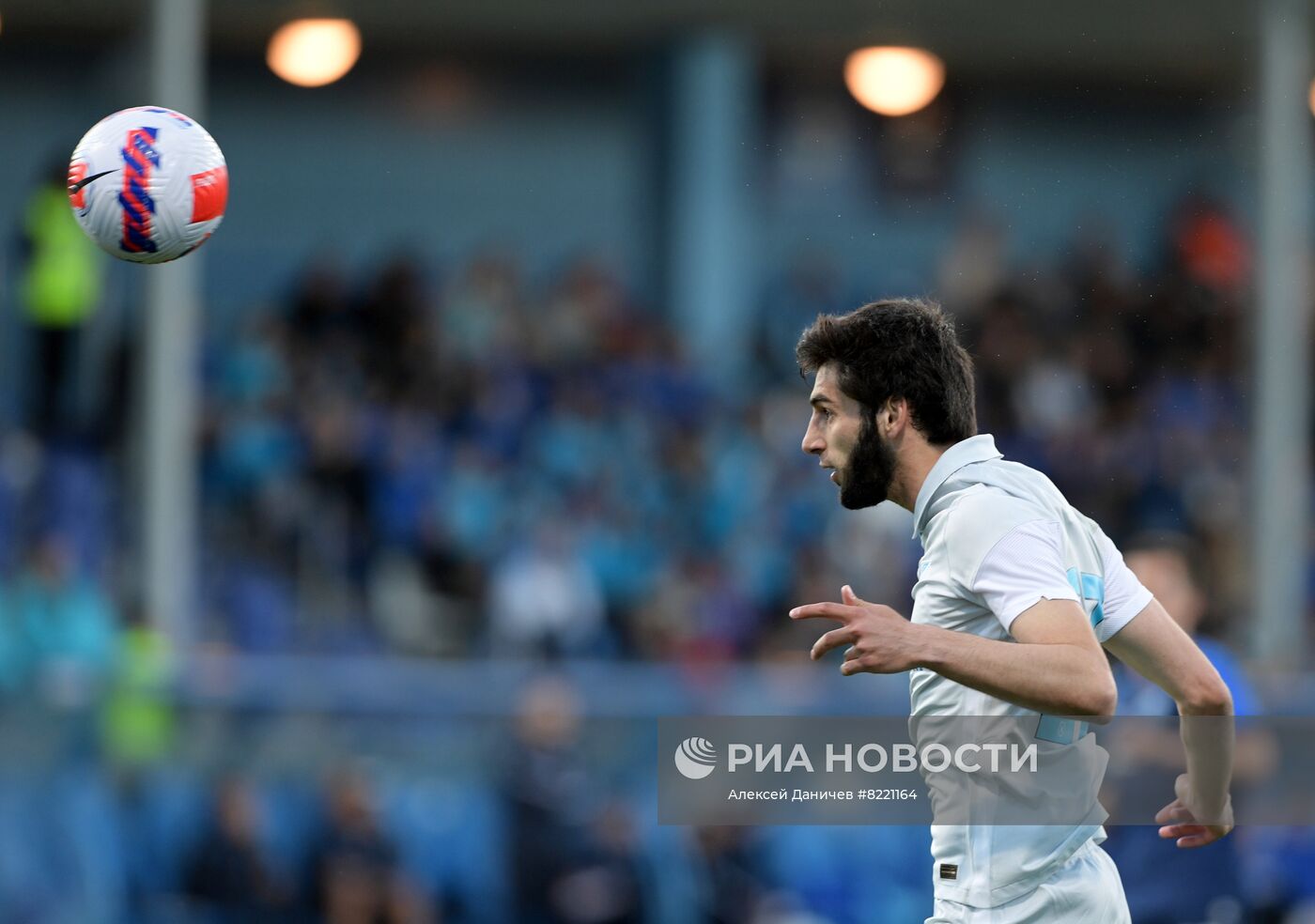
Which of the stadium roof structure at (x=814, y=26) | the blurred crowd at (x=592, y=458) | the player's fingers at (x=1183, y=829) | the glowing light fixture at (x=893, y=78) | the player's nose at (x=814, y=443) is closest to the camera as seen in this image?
the player's nose at (x=814, y=443)

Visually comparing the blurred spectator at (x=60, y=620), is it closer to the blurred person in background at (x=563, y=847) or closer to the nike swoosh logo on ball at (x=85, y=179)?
the blurred person in background at (x=563, y=847)

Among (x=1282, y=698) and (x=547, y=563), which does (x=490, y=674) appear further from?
(x=1282, y=698)

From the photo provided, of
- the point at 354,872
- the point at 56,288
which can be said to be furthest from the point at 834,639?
the point at 56,288

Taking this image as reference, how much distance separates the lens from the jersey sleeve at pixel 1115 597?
396 centimetres

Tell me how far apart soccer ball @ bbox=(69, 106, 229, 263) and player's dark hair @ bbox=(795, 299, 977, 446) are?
2.06 metres

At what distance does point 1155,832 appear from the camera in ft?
20.0

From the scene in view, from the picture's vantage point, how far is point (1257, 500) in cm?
1230

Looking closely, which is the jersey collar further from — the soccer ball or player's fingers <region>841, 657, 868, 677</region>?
the soccer ball

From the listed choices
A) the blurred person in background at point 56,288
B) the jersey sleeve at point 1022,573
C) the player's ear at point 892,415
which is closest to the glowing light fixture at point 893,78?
the blurred person in background at point 56,288

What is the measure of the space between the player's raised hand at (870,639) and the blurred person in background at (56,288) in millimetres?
9869

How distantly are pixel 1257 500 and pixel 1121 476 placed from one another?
1.28m

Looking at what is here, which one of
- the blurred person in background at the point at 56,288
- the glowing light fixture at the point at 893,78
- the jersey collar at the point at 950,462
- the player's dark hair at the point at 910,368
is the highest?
the glowing light fixture at the point at 893,78

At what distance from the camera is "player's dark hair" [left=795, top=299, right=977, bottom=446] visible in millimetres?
3930

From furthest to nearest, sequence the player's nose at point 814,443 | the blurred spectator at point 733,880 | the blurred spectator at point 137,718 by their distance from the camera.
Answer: the blurred spectator at point 137,718
the blurred spectator at point 733,880
the player's nose at point 814,443
